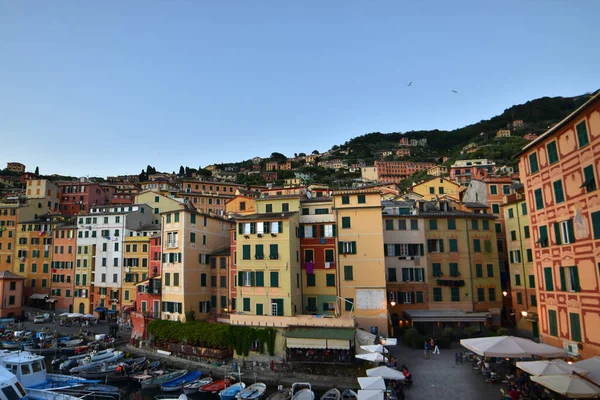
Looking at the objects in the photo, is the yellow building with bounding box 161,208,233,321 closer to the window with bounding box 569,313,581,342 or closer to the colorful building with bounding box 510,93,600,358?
the colorful building with bounding box 510,93,600,358

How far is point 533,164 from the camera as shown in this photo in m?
27.0

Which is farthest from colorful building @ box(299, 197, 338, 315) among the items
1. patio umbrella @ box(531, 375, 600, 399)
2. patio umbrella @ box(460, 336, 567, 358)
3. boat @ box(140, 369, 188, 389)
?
patio umbrella @ box(531, 375, 600, 399)

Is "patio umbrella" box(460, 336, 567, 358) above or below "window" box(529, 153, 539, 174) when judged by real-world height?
below

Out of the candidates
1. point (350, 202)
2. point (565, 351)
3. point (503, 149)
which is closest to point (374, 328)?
point (350, 202)

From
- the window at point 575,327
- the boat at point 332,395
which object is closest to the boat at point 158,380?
the boat at point 332,395

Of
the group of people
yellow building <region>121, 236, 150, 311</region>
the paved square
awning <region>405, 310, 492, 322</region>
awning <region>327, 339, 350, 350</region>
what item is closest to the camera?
the paved square

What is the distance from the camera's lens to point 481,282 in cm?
4391

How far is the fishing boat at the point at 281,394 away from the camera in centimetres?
2905

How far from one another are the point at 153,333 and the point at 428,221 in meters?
34.5

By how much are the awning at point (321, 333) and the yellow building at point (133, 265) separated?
33.8 m

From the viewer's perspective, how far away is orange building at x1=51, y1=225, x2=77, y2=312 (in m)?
65.7

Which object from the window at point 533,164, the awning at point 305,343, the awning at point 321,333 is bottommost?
the awning at point 305,343

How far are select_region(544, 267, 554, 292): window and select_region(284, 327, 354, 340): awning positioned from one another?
51.2 feet

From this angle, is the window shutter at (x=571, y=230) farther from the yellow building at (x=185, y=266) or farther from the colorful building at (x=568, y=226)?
the yellow building at (x=185, y=266)
